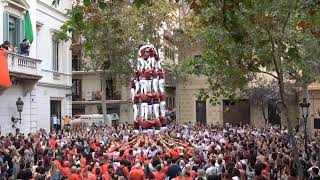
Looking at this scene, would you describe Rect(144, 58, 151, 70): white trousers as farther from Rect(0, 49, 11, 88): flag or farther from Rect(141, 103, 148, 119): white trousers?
Rect(0, 49, 11, 88): flag

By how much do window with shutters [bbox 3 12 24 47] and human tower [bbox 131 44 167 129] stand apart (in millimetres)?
8172

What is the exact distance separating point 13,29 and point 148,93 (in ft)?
31.7

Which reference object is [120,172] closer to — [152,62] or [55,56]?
[152,62]

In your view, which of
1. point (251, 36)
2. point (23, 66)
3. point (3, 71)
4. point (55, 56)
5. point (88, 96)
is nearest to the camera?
point (251, 36)

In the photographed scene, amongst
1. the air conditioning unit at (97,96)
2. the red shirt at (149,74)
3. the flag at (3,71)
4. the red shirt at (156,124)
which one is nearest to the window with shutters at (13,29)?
A: the flag at (3,71)

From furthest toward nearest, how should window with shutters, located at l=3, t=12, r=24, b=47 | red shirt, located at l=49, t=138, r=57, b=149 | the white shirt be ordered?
window with shutters, located at l=3, t=12, r=24, b=47 → red shirt, located at l=49, t=138, r=57, b=149 → the white shirt

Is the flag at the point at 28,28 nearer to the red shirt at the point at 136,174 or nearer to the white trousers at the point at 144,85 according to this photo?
the white trousers at the point at 144,85

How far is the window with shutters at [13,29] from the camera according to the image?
2930 centimetres

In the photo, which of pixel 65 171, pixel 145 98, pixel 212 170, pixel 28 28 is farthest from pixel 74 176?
pixel 28 28

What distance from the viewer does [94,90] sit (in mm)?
50438

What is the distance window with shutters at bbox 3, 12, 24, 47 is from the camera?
29.3 meters

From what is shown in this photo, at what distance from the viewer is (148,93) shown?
25.7 meters

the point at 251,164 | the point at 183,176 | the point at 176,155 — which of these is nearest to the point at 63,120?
the point at 176,155

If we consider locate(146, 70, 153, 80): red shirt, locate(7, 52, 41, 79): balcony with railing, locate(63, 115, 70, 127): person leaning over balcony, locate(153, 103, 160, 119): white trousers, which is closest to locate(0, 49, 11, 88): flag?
locate(7, 52, 41, 79): balcony with railing
